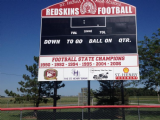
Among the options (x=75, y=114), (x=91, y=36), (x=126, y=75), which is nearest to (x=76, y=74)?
(x=91, y=36)

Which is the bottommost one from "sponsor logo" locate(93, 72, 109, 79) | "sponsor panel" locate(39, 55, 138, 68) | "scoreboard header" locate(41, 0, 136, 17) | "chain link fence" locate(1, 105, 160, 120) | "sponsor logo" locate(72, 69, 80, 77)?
"chain link fence" locate(1, 105, 160, 120)

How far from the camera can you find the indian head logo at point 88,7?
8.58m

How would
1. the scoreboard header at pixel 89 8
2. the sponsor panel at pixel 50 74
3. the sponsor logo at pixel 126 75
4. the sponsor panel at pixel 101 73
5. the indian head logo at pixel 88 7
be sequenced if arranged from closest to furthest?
the sponsor logo at pixel 126 75 → the sponsor panel at pixel 101 73 → the sponsor panel at pixel 50 74 → the scoreboard header at pixel 89 8 → the indian head logo at pixel 88 7

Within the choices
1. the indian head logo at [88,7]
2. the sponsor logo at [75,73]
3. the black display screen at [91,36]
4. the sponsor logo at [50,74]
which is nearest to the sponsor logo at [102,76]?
the sponsor logo at [75,73]

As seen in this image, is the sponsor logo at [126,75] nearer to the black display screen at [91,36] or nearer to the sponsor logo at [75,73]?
the black display screen at [91,36]

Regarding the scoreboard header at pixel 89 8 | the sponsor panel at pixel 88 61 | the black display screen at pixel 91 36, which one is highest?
the scoreboard header at pixel 89 8

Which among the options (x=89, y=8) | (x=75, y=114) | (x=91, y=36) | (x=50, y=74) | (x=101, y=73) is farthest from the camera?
(x=75, y=114)

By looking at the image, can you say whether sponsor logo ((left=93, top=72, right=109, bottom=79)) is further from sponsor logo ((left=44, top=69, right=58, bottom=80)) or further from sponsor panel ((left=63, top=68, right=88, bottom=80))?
sponsor logo ((left=44, top=69, right=58, bottom=80))

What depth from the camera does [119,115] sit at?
10.2 metres

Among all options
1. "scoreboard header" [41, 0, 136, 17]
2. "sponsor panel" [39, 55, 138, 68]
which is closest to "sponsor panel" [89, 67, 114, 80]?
"sponsor panel" [39, 55, 138, 68]

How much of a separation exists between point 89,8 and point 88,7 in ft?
0.23

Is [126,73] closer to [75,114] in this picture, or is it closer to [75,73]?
[75,73]

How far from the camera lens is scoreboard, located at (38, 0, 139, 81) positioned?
798 cm

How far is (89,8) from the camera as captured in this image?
340 inches
